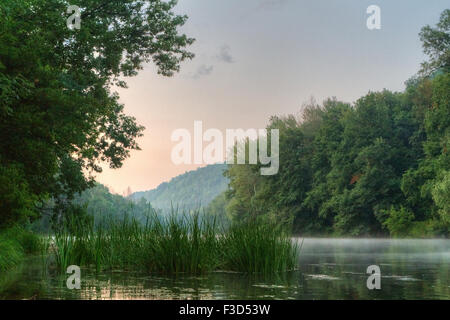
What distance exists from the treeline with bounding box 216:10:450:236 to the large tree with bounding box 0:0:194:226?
2611 centimetres

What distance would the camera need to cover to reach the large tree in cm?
1408

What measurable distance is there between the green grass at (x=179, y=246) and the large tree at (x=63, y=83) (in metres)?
1.71

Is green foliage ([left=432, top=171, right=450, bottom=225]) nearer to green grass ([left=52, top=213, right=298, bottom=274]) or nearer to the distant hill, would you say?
green grass ([left=52, top=213, right=298, bottom=274])

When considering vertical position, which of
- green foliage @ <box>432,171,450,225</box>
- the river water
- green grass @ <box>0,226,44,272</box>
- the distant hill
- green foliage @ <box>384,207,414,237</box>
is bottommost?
the river water

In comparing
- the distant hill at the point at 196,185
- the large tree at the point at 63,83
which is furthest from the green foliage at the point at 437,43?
the distant hill at the point at 196,185

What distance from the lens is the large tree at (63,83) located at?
14.1 meters

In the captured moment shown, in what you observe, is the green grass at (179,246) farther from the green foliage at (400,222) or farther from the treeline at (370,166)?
the green foliage at (400,222)

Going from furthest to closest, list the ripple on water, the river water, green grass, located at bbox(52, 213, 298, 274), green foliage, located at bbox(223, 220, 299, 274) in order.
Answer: green foliage, located at bbox(223, 220, 299, 274), green grass, located at bbox(52, 213, 298, 274), the ripple on water, the river water

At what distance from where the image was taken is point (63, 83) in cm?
2102

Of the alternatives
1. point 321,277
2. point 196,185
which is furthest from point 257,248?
point 196,185

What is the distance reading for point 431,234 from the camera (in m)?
52.0

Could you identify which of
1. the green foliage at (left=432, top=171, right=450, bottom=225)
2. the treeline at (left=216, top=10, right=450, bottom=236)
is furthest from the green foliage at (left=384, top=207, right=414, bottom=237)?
the green foliage at (left=432, top=171, right=450, bottom=225)

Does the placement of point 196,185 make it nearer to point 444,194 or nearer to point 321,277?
point 444,194
